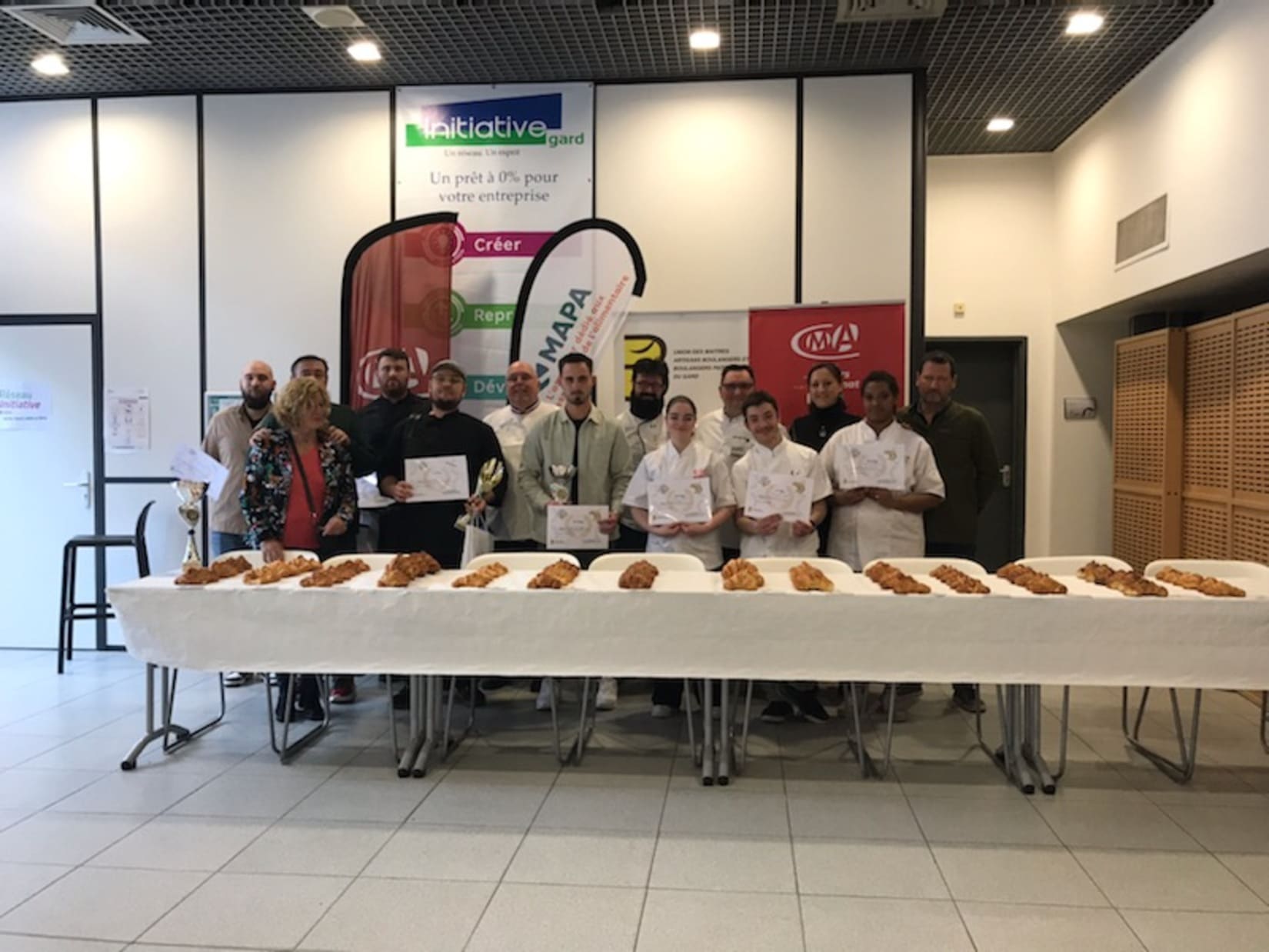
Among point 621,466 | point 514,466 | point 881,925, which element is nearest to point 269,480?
point 514,466

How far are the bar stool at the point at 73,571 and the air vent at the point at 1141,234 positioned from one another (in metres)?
6.54

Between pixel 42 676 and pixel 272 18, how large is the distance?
13.2 feet

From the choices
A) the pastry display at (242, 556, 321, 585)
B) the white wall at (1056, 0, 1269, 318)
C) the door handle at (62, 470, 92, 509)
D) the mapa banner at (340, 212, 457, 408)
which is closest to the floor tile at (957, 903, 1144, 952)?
the pastry display at (242, 556, 321, 585)

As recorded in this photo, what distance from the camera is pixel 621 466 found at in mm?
4391

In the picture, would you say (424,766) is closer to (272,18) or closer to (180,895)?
(180,895)

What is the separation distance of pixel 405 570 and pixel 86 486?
3.53 meters

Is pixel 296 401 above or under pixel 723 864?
above

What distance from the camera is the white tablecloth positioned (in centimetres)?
291

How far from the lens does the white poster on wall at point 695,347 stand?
5.12m

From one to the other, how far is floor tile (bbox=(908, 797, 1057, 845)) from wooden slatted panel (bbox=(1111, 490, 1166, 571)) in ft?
10.5

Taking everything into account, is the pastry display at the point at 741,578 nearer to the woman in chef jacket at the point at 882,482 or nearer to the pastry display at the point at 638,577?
the pastry display at the point at 638,577

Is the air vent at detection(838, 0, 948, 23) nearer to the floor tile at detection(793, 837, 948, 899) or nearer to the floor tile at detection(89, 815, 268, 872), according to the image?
the floor tile at detection(793, 837, 948, 899)

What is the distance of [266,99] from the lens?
5.38 metres

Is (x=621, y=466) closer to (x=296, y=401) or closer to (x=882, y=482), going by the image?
(x=882, y=482)
